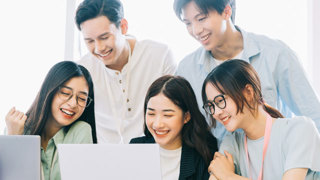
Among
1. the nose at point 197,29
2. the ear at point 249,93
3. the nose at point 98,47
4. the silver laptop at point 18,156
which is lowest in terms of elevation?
the silver laptop at point 18,156

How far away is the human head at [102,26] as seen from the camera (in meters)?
1.81

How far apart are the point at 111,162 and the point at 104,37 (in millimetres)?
911

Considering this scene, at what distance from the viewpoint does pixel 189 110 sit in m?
1.66

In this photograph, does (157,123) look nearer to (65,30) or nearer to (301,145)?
(301,145)

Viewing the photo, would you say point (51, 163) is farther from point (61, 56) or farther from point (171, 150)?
point (61, 56)

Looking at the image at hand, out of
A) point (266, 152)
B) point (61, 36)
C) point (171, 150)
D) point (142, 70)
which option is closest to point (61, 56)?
point (61, 36)

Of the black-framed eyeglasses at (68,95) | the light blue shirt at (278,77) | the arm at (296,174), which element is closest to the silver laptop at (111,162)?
the arm at (296,174)

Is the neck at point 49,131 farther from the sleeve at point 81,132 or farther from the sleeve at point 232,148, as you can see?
the sleeve at point 232,148

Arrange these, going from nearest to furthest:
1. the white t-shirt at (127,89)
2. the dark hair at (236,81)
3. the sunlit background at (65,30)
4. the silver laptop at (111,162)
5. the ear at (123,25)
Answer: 1. the silver laptop at (111,162)
2. the dark hair at (236,81)
3. the ear at (123,25)
4. the white t-shirt at (127,89)
5. the sunlit background at (65,30)

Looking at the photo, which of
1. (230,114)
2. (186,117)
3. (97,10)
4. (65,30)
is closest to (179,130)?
(186,117)

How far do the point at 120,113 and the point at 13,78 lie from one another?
94cm

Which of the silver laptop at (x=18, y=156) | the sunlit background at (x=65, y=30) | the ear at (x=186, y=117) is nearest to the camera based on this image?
the silver laptop at (x=18, y=156)

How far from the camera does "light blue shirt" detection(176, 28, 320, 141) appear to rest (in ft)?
5.48

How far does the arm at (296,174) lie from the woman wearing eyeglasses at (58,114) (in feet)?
2.93
